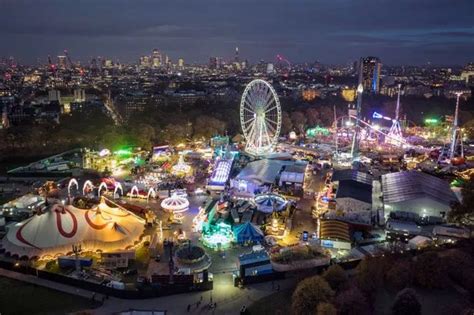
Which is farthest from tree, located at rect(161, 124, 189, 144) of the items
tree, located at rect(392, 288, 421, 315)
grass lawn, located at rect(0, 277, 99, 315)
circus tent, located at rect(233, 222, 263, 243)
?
tree, located at rect(392, 288, 421, 315)

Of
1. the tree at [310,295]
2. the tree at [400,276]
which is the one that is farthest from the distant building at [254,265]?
the tree at [400,276]

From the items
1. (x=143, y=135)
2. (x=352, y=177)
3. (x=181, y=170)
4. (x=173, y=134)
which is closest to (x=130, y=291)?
(x=181, y=170)

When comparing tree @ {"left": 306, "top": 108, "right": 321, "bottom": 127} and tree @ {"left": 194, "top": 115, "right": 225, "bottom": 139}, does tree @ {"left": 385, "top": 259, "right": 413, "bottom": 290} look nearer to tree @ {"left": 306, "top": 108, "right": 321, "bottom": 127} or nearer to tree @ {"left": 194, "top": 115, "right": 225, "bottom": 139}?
tree @ {"left": 194, "top": 115, "right": 225, "bottom": 139}

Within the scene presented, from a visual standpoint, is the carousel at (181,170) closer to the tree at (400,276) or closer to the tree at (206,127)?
the tree at (206,127)

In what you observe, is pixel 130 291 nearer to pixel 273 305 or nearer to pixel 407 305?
pixel 273 305

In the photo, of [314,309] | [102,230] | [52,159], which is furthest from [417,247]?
→ [52,159]

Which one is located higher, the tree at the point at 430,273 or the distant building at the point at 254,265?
the tree at the point at 430,273
